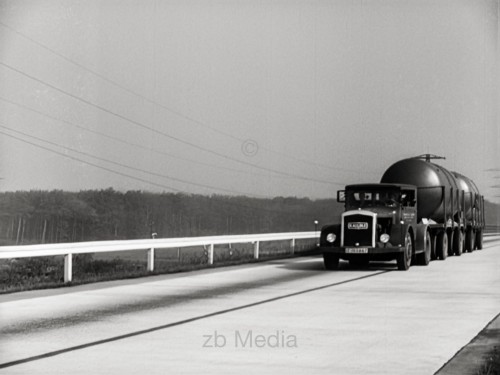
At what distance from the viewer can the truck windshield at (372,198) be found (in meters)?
24.7

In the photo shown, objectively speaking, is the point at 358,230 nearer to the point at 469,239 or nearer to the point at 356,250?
the point at 356,250

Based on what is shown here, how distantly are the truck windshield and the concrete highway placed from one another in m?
4.93

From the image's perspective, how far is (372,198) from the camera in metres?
25.0

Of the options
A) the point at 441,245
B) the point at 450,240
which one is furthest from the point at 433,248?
the point at 450,240

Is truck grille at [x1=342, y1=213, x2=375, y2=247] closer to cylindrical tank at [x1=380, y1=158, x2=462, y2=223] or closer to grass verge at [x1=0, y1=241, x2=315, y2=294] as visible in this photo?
grass verge at [x1=0, y1=241, x2=315, y2=294]

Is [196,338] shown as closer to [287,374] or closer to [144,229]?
[287,374]

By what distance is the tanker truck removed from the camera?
23.6 meters

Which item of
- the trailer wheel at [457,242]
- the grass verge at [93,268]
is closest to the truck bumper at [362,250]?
the grass verge at [93,268]

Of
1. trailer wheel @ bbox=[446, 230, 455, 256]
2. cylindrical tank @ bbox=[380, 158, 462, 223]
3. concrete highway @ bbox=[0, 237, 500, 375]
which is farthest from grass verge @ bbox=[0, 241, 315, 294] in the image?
trailer wheel @ bbox=[446, 230, 455, 256]

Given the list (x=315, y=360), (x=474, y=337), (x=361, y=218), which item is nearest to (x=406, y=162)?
(x=361, y=218)

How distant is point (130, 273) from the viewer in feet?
68.5

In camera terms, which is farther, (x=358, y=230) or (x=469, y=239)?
(x=469, y=239)

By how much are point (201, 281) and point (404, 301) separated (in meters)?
5.80

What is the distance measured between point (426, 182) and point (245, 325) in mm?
17701
